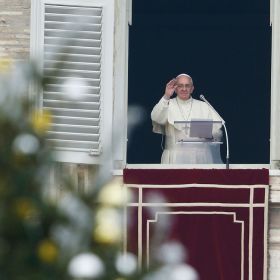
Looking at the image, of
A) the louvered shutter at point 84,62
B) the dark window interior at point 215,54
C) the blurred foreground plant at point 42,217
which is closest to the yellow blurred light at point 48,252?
the blurred foreground plant at point 42,217

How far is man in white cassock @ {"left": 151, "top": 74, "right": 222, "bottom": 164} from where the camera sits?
10.5 metres

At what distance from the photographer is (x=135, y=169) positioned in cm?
1016

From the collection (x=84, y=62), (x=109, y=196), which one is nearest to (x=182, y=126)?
(x=84, y=62)

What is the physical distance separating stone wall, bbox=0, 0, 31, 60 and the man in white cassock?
3.52ft

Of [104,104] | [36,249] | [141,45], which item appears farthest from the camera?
[141,45]

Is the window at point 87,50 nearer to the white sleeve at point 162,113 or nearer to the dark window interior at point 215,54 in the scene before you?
the white sleeve at point 162,113

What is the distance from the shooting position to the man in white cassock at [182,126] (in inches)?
414

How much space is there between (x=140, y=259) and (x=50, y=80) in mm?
475

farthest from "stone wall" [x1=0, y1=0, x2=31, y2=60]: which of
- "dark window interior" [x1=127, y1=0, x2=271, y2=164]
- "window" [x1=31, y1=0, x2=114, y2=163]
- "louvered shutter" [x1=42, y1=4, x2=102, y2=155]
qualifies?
"dark window interior" [x1=127, y1=0, x2=271, y2=164]

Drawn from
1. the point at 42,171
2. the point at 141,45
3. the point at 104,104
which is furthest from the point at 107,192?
the point at 141,45

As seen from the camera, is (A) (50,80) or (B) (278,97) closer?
(A) (50,80)

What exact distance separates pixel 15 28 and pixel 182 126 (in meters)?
1.33

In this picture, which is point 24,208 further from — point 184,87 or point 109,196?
point 184,87

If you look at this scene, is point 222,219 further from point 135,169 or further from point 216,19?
point 216,19
